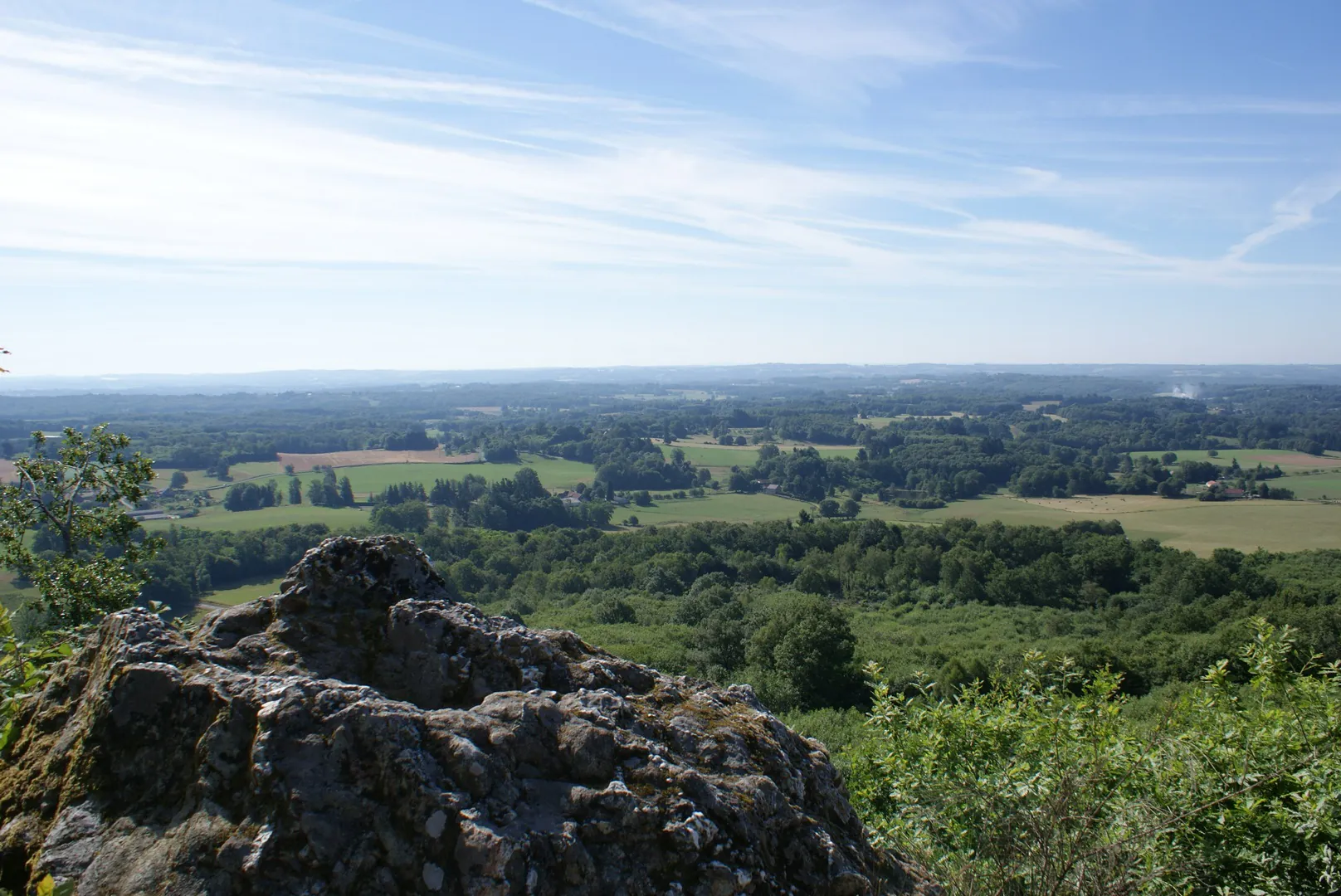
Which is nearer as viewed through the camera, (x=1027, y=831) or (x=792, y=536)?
(x=1027, y=831)

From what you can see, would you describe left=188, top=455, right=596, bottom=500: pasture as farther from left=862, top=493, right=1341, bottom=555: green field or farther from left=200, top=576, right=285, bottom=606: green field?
left=862, top=493, right=1341, bottom=555: green field

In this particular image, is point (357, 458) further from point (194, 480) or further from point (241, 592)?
point (241, 592)

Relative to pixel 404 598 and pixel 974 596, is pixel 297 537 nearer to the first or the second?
pixel 974 596

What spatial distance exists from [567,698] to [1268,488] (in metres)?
135

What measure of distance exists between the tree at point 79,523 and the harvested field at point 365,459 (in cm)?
13454

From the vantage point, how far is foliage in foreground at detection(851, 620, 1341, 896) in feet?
19.2

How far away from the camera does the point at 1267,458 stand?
143500mm

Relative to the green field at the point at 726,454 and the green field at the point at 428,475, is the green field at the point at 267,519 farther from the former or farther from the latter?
the green field at the point at 726,454

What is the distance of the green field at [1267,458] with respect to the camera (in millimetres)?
133875

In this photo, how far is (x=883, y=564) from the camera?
247ft

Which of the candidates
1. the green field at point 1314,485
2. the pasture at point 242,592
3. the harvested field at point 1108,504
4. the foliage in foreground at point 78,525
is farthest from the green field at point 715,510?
the foliage in foreground at point 78,525

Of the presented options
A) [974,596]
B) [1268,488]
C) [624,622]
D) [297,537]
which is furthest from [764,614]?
[1268,488]

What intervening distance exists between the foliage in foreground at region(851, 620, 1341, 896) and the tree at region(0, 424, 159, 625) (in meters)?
10.4

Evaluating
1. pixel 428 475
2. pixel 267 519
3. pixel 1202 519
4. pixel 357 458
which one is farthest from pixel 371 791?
pixel 357 458
